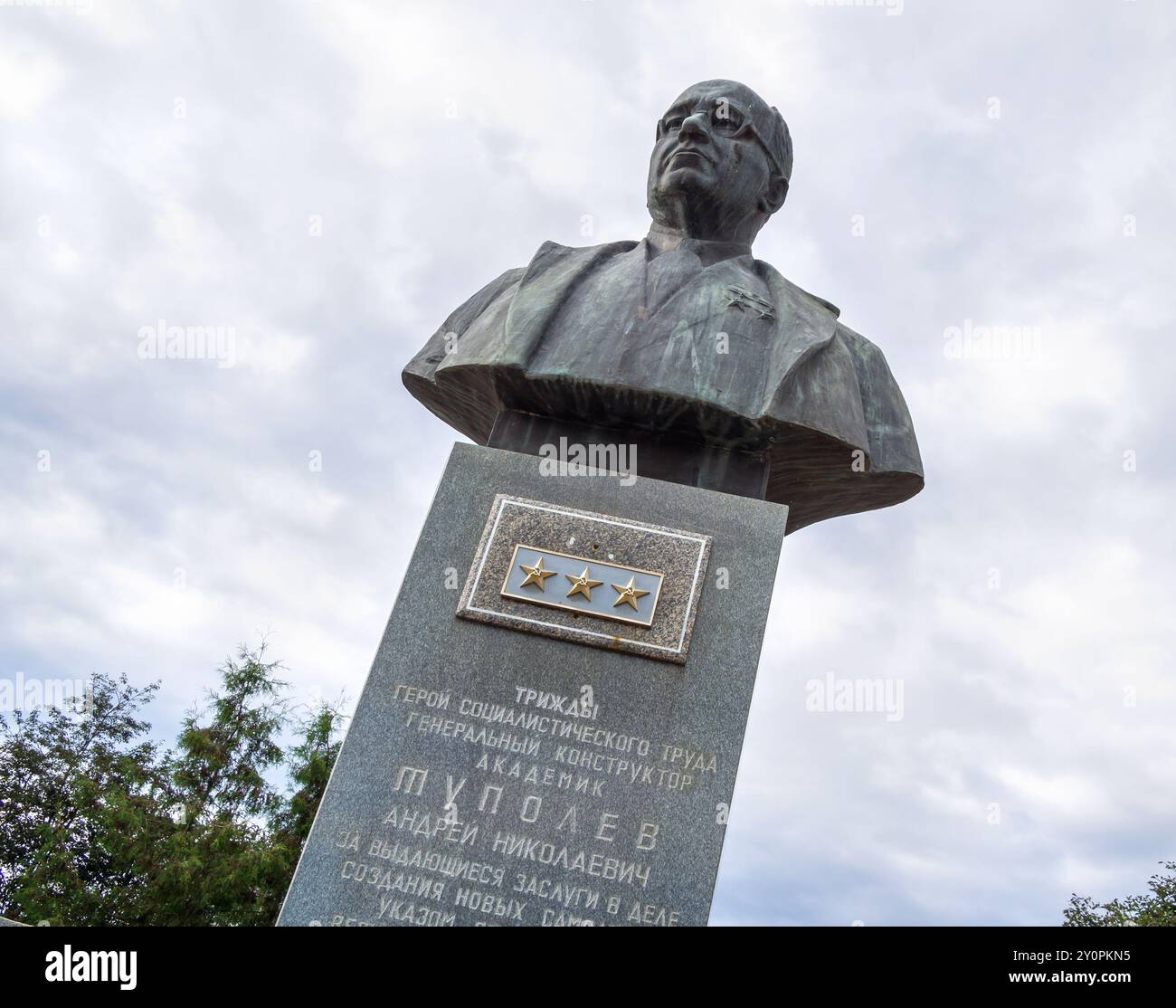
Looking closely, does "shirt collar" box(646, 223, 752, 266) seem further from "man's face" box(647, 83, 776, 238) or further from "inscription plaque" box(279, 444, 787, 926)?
"inscription plaque" box(279, 444, 787, 926)

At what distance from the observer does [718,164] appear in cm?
507

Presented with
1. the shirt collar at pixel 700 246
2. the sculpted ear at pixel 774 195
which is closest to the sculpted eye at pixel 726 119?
the sculpted ear at pixel 774 195

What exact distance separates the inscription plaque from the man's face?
1.71m

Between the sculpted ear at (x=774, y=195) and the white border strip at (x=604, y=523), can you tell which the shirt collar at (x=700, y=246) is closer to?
the sculpted ear at (x=774, y=195)

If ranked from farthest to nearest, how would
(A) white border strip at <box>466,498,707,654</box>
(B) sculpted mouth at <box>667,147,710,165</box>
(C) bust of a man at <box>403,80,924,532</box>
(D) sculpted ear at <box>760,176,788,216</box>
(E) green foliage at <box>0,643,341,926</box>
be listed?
(E) green foliage at <box>0,643,341,926</box> → (D) sculpted ear at <box>760,176,788,216</box> → (B) sculpted mouth at <box>667,147,710,165</box> → (C) bust of a man at <box>403,80,924,532</box> → (A) white border strip at <box>466,498,707,654</box>

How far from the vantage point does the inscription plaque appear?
336cm

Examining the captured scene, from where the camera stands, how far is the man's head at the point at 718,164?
199 inches

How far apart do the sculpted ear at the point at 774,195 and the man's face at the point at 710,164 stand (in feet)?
0.12

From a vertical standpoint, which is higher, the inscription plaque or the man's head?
the man's head

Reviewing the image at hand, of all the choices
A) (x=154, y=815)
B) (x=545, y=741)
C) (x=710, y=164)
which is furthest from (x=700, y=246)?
(x=154, y=815)

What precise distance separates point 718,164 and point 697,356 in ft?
3.86

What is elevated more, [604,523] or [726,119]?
[726,119]

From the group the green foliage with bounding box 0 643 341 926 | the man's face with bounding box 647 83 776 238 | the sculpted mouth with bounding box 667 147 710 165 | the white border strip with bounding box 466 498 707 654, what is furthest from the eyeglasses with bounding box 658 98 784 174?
the green foliage with bounding box 0 643 341 926

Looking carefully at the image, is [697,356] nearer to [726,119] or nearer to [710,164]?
[710,164]
